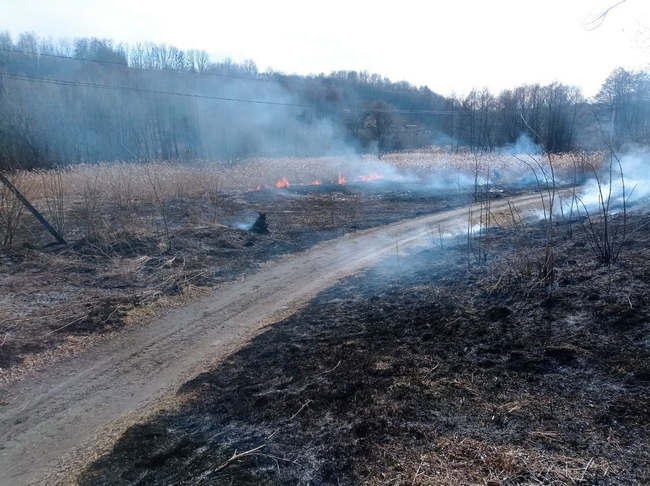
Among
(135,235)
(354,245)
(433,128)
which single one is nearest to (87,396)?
(135,235)

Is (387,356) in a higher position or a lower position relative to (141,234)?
lower

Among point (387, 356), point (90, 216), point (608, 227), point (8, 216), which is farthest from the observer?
point (90, 216)

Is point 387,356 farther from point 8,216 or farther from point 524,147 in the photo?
point 524,147

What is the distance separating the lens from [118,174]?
1850cm

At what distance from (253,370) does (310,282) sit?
4.12 m

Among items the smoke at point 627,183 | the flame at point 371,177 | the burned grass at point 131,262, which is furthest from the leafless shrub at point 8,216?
the flame at point 371,177

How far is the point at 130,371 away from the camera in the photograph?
5.96m

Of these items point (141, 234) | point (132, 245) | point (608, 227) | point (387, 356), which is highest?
point (608, 227)

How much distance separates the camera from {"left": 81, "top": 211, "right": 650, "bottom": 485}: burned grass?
336 cm

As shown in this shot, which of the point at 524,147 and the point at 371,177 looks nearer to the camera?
the point at 371,177

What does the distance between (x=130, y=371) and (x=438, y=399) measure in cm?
415

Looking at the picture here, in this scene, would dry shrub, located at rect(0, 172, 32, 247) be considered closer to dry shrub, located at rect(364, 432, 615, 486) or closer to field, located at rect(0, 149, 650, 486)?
field, located at rect(0, 149, 650, 486)

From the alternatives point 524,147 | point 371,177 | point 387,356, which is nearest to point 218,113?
point 371,177

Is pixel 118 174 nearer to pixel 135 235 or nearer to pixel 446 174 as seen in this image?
pixel 135 235
